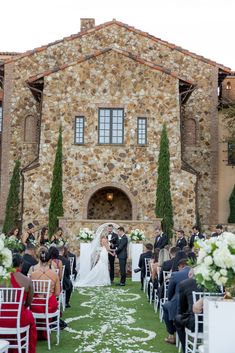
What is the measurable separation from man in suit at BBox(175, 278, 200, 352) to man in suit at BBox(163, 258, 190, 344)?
0.60 meters

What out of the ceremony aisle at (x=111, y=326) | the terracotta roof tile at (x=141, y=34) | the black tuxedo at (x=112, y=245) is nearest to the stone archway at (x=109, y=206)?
the black tuxedo at (x=112, y=245)

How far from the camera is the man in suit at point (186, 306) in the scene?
8898 millimetres

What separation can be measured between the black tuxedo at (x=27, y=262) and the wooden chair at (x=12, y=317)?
349 centimetres

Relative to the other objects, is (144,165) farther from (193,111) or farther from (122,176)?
(193,111)

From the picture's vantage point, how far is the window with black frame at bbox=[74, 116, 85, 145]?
27.6m

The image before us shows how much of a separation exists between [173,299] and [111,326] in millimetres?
2550

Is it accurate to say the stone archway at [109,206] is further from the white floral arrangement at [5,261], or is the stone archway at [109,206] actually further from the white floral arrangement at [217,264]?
the white floral arrangement at [217,264]

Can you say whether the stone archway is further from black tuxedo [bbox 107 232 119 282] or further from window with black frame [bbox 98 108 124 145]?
black tuxedo [bbox 107 232 119 282]

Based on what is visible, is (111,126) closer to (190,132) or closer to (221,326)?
(190,132)

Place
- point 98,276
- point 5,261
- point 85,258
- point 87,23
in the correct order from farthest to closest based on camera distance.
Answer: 1. point 87,23
2. point 85,258
3. point 98,276
4. point 5,261

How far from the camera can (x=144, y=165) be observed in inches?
1082

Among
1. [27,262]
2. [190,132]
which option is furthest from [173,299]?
[190,132]

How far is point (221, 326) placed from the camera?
648cm

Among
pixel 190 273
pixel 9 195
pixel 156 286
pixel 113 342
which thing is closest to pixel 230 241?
pixel 190 273
